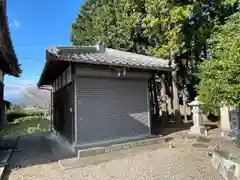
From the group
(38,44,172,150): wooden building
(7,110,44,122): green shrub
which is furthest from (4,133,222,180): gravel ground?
(7,110,44,122): green shrub

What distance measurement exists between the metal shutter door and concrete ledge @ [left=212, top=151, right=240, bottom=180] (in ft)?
11.1

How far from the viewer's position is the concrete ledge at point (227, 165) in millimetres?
4020

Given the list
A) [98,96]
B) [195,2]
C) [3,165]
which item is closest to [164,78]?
[195,2]

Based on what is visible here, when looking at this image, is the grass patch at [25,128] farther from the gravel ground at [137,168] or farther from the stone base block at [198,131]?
the stone base block at [198,131]

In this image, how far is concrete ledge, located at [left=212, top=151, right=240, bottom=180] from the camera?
4020 mm

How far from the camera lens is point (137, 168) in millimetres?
4910

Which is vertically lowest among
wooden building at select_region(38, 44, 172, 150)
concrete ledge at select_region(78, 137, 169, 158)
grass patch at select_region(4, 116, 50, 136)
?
grass patch at select_region(4, 116, 50, 136)

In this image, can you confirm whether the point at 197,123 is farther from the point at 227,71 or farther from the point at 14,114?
the point at 14,114

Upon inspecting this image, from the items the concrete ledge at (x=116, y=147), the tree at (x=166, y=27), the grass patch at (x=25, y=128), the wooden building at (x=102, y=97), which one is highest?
the tree at (x=166, y=27)

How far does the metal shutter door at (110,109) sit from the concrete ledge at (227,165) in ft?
11.1

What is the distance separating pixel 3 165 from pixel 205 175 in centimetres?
492

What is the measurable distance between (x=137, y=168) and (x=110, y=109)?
2729 mm

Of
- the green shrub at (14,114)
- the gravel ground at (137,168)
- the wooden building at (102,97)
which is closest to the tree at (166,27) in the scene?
the wooden building at (102,97)

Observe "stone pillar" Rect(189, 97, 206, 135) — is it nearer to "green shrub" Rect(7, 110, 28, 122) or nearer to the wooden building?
the wooden building
